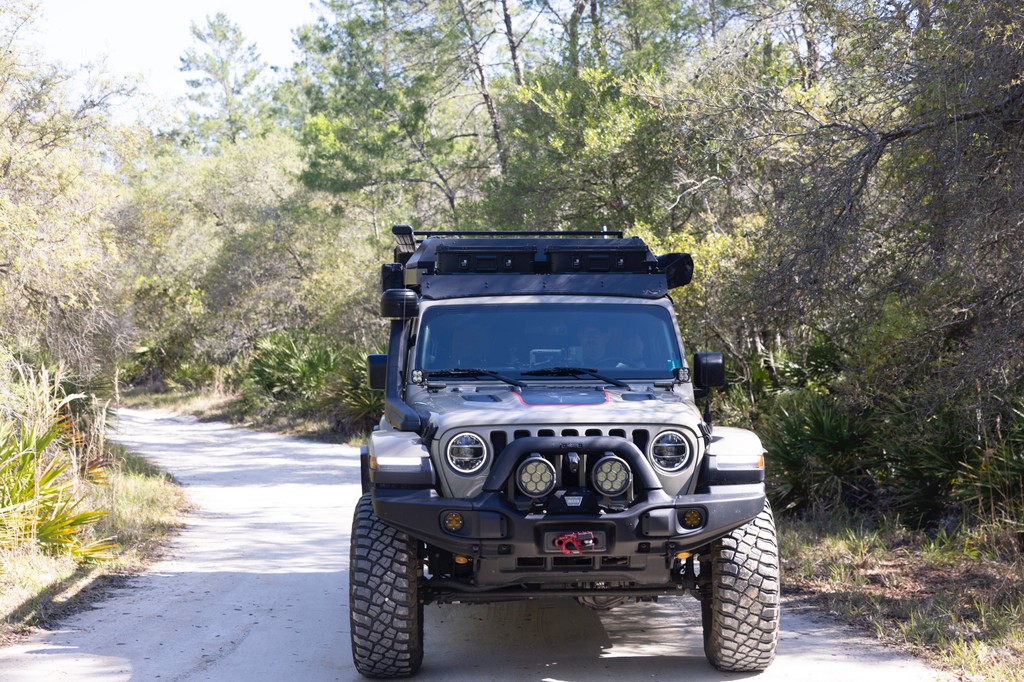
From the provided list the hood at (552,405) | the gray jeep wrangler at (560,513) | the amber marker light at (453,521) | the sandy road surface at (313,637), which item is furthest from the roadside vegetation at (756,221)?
the amber marker light at (453,521)

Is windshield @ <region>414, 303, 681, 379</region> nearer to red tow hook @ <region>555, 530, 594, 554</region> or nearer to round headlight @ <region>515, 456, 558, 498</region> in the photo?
round headlight @ <region>515, 456, 558, 498</region>

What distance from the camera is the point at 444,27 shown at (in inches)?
Answer: 992

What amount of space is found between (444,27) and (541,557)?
2161cm

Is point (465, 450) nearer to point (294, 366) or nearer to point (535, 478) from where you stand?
point (535, 478)

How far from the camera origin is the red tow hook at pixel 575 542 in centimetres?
525

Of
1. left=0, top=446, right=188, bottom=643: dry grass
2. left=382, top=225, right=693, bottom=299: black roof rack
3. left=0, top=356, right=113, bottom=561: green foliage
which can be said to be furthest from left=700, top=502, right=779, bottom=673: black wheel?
left=0, top=356, right=113, bottom=561: green foliage

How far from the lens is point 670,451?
5578 mm

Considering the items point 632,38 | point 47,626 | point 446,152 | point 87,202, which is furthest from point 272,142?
point 47,626

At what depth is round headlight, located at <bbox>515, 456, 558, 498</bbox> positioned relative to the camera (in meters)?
5.30

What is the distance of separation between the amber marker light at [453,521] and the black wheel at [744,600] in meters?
1.39

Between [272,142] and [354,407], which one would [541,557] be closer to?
[354,407]

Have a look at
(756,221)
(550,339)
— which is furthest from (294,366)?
(550,339)

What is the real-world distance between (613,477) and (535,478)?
388 mm

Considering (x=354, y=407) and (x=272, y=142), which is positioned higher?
(x=272, y=142)
